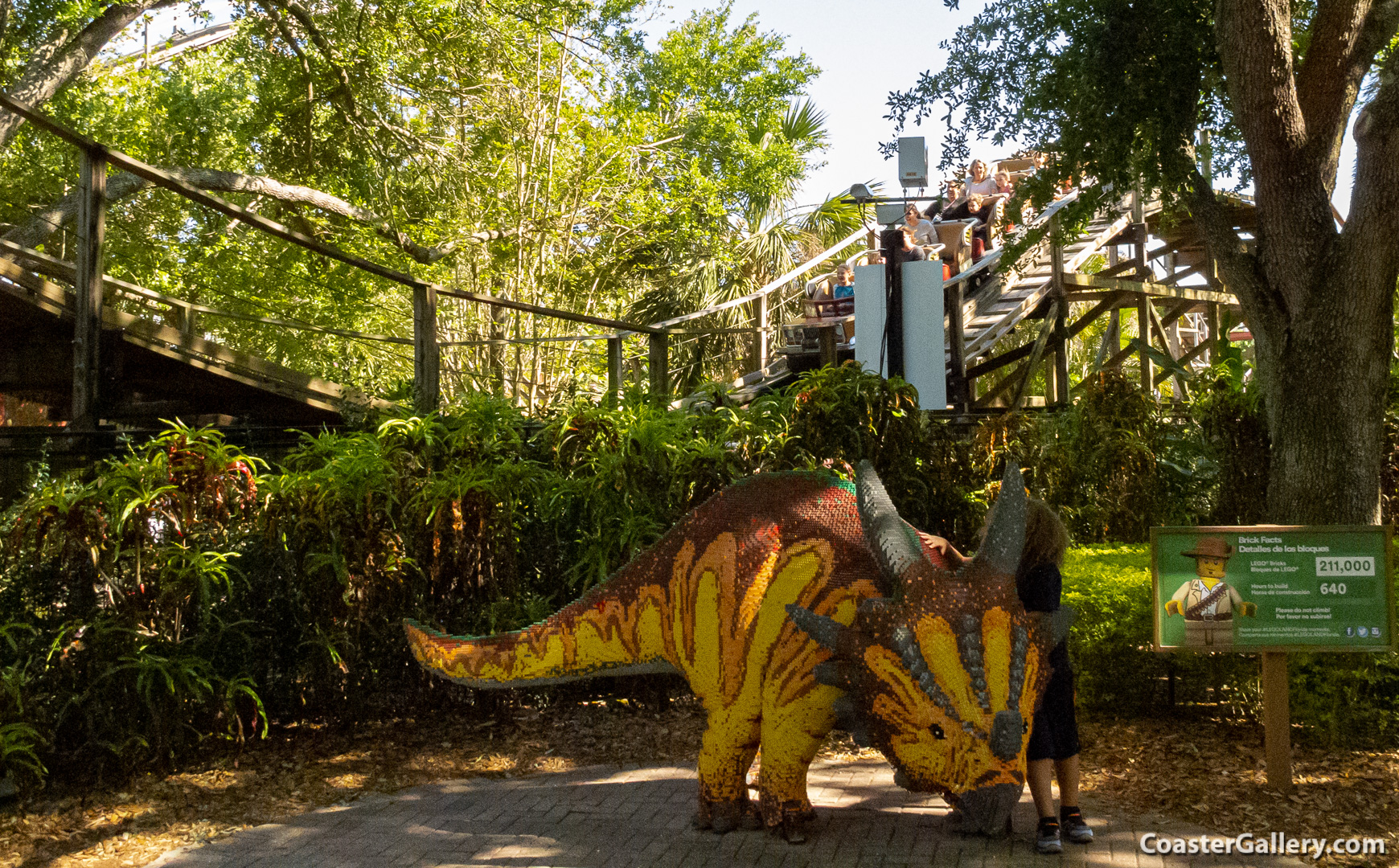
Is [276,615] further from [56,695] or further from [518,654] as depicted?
[518,654]

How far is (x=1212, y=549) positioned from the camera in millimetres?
4938

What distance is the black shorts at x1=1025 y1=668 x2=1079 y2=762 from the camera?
421cm

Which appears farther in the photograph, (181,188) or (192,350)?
(192,350)

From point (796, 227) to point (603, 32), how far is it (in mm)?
4845

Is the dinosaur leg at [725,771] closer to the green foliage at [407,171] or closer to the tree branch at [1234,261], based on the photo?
the tree branch at [1234,261]

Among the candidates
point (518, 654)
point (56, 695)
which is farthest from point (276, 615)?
point (518, 654)

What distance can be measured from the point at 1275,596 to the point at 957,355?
6177 millimetres

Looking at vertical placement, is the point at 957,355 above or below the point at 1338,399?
above

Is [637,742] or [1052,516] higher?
[1052,516]

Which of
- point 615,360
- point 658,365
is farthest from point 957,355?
point 615,360

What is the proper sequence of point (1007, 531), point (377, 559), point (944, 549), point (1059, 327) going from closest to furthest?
point (1007, 531)
point (944, 549)
point (377, 559)
point (1059, 327)

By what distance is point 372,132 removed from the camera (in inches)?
600

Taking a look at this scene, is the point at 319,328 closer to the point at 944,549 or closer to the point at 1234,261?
the point at 944,549
